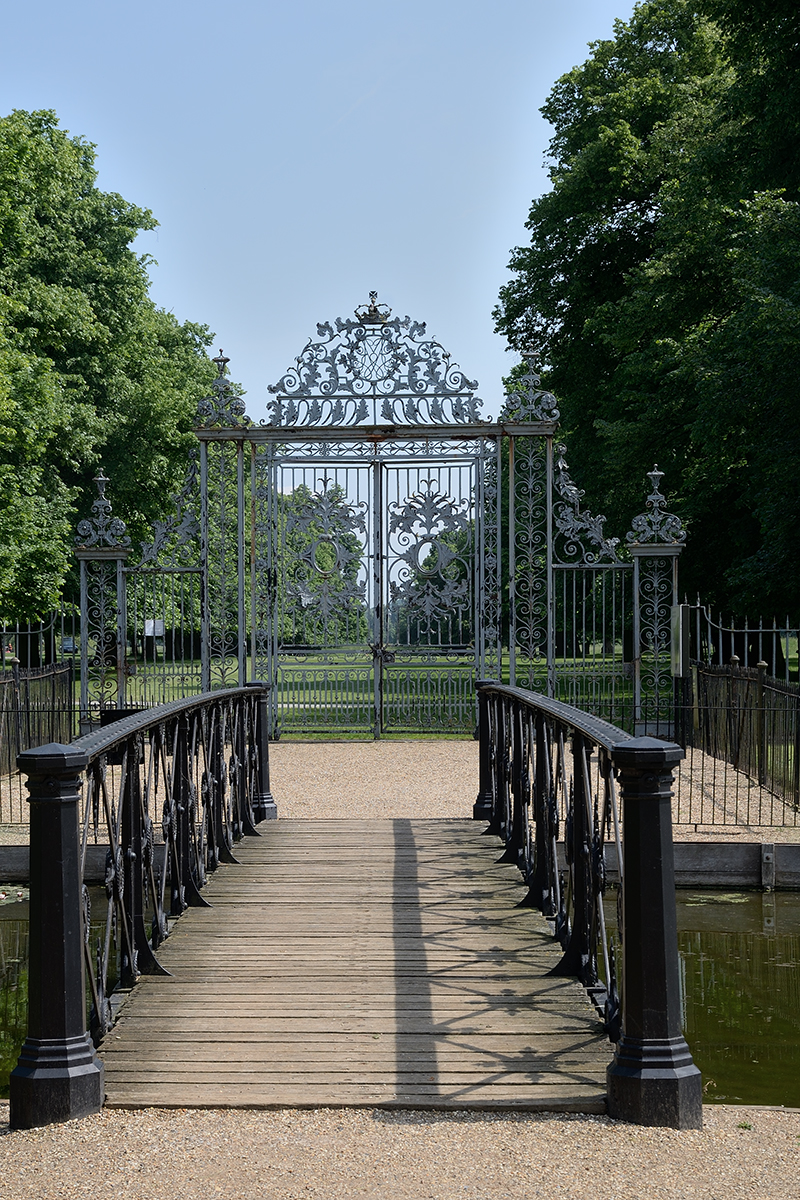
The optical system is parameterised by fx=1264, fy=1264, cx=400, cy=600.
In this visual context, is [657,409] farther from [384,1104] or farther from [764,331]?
[384,1104]

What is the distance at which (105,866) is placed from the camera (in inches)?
207

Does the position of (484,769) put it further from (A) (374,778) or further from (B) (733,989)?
(A) (374,778)

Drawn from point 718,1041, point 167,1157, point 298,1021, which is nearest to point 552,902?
point 718,1041

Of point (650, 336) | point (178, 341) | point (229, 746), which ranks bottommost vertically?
point (229, 746)

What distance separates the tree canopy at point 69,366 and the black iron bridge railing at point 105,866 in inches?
524

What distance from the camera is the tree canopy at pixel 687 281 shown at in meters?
17.5

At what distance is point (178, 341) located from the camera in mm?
35188

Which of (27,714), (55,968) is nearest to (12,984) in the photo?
(55,968)

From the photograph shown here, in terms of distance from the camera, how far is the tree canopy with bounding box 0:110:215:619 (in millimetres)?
21656

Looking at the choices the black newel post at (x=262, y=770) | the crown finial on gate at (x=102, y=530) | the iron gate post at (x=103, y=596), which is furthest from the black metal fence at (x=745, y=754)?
the crown finial on gate at (x=102, y=530)

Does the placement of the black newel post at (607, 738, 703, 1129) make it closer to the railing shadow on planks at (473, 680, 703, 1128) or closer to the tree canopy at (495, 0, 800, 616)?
the railing shadow on planks at (473, 680, 703, 1128)

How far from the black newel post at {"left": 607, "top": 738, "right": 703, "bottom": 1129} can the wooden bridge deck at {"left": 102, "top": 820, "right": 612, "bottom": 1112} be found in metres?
0.19

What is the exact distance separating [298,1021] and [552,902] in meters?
2.10

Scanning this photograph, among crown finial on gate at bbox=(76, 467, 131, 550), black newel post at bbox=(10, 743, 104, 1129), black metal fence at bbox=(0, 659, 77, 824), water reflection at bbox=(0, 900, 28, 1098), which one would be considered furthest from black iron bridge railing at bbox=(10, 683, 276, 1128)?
crown finial on gate at bbox=(76, 467, 131, 550)
